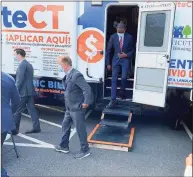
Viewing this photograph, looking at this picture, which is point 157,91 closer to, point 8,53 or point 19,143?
point 19,143

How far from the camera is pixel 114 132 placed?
5.31 m

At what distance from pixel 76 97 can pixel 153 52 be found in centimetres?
183

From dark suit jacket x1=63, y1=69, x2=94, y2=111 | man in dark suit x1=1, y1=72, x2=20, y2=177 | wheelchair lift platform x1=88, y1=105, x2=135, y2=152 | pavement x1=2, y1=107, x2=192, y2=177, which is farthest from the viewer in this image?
wheelchair lift platform x1=88, y1=105, x2=135, y2=152

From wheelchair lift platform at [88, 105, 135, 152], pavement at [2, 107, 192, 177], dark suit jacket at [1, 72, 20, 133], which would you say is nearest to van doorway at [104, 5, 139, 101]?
wheelchair lift platform at [88, 105, 135, 152]

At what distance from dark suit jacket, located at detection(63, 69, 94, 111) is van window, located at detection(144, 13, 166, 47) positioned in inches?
68.6

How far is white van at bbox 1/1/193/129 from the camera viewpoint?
16.5 feet

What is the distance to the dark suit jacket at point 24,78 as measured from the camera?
507cm

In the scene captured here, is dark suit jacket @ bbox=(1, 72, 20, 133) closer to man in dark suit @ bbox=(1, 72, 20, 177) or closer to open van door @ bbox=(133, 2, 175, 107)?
man in dark suit @ bbox=(1, 72, 20, 177)

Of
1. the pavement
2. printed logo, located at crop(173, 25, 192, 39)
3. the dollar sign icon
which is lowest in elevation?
the pavement

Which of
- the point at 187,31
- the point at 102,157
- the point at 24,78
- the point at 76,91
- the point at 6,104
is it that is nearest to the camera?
the point at 6,104

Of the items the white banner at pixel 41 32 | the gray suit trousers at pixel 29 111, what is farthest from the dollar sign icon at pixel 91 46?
the gray suit trousers at pixel 29 111

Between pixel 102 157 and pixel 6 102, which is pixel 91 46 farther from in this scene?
pixel 6 102

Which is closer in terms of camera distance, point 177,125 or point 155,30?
point 155,30

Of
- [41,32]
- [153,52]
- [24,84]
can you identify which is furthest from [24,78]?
[153,52]
